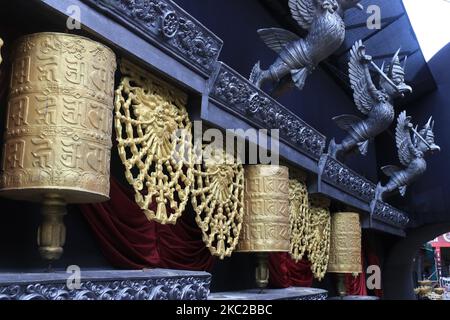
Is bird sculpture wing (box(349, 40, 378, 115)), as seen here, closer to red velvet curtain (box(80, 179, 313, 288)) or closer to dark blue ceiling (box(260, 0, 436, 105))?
dark blue ceiling (box(260, 0, 436, 105))

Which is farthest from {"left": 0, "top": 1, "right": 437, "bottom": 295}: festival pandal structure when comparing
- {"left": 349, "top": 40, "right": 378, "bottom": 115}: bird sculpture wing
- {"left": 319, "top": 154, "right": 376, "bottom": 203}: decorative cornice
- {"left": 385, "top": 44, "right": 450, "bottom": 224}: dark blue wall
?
{"left": 385, "top": 44, "right": 450, "bottom": 224}: dark blue wall

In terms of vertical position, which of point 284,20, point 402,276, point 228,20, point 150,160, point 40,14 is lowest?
point 402,276

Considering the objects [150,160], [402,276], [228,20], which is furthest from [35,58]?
[402,276]

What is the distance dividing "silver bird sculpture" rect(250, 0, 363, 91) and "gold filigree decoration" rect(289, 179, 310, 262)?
85cm

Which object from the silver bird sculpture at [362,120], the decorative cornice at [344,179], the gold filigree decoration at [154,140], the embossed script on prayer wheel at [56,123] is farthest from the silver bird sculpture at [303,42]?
the embossed script on prayer wheel at [56,123]

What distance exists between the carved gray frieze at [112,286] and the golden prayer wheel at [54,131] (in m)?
0.15

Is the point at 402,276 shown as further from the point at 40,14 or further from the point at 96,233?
the point at 40,14

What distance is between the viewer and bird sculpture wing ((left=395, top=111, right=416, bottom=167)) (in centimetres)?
607

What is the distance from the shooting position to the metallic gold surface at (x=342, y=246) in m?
4.73

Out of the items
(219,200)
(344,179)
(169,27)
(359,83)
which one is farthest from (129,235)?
(359,83)

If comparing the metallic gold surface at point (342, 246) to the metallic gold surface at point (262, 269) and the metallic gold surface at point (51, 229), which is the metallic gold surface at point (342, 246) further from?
the metallic gold surface at point (51, 229)

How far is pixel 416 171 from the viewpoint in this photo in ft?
20.2

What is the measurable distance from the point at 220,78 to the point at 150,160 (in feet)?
2.43

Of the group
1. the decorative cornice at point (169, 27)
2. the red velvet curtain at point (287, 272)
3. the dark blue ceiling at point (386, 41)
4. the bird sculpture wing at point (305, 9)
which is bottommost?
the red velvet curtain at point (287, 272)
